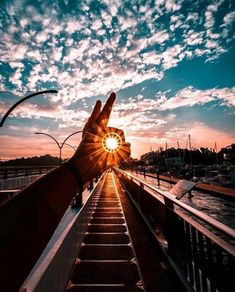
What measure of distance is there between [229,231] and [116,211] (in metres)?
8.94

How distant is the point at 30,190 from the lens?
98 cm

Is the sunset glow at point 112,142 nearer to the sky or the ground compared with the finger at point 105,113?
nearer to the ground

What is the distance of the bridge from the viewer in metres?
2.30

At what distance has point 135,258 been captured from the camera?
214 inches

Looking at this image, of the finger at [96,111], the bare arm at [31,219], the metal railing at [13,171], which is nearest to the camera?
the bare arm at [31,219]

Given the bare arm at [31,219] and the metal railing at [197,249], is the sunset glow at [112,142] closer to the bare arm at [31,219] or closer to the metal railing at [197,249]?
the bare arm at [31,219]

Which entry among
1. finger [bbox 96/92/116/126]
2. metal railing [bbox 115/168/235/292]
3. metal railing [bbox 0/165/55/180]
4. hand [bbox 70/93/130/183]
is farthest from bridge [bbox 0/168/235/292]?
metal railing [bbox 0/165/55/180]

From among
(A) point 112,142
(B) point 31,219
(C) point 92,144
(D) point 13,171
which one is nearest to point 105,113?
(C) point 92,144

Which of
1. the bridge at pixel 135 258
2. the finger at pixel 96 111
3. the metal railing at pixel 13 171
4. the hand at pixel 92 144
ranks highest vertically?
the finger at pixel 96 111

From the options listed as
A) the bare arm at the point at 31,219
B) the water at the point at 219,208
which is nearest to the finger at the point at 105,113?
the bare arm at the point at 31,219

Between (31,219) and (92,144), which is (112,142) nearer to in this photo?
(92,144)

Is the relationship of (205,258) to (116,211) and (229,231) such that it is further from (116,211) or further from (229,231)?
(116,211)

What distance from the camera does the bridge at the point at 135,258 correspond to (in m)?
2.30

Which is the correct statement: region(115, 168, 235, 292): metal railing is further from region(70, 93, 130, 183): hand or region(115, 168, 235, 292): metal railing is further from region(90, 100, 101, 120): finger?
region(90, 100, 101, 120): finger
